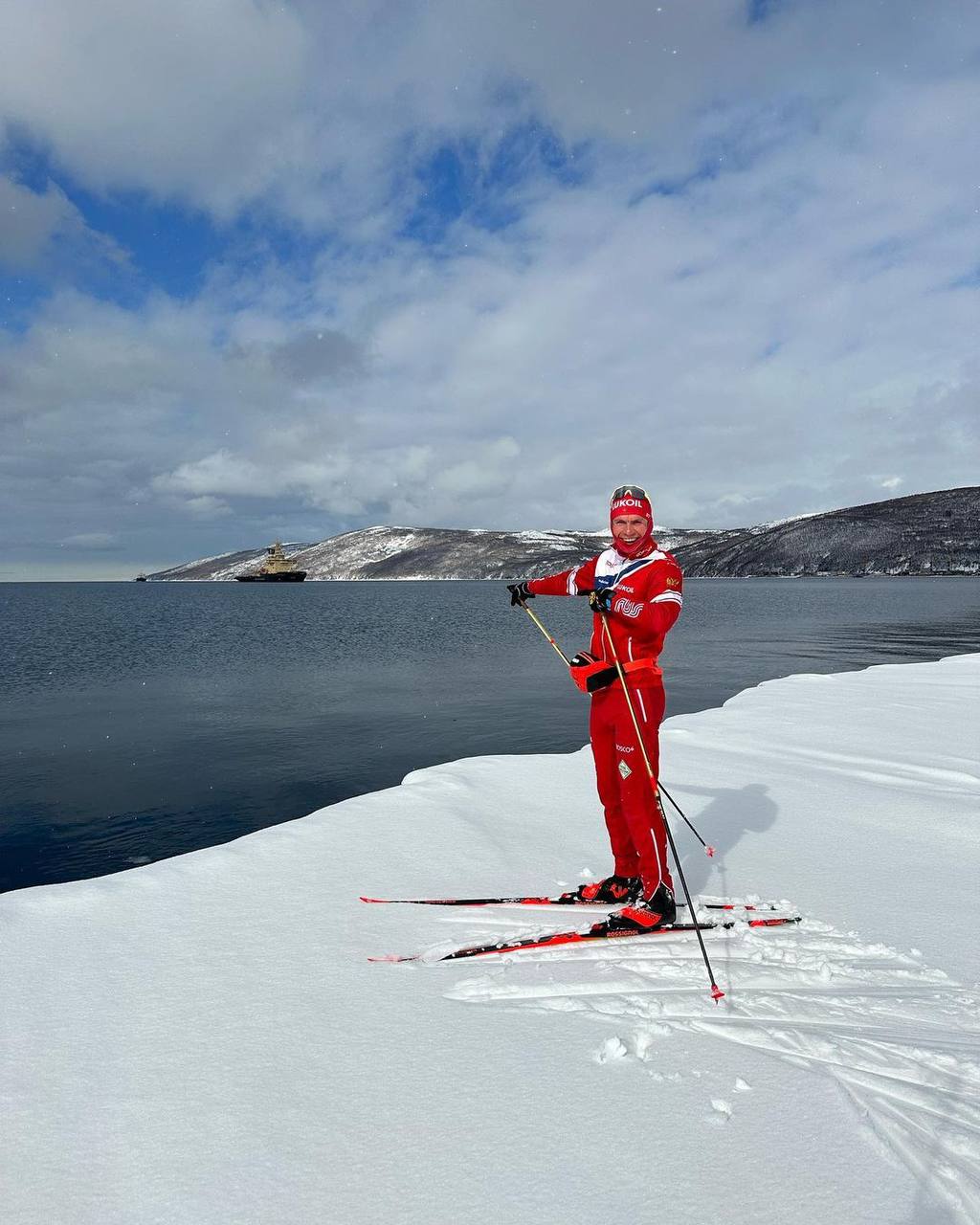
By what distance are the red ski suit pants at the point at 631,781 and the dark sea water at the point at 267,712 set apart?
330cm

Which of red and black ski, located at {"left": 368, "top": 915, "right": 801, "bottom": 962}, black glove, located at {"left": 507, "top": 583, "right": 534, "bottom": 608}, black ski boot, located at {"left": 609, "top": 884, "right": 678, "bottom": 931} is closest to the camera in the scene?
red and black ski, located at {"left": 368, "top": 915, "right": 801, "bottom": 962}

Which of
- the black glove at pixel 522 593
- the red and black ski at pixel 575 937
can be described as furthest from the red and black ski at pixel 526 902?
the black glove at pixel 522 593

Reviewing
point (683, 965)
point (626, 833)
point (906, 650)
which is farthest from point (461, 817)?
point (906, 650)

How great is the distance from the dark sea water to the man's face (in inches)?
174

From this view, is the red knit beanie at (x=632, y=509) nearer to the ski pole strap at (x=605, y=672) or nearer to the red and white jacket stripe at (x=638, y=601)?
Answer: the red and white jacket stripe at (x=638, y=601)

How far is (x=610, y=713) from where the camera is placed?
5477mm

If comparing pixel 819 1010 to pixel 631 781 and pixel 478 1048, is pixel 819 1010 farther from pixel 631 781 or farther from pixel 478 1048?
pixel 478 1048

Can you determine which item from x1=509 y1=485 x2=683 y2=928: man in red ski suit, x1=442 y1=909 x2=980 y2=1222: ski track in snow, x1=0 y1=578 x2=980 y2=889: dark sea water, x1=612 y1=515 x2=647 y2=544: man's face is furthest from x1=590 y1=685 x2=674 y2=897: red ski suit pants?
x1=0 y1=578 x2=980 y2=889: dark sea water

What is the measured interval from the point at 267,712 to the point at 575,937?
59.6 feet

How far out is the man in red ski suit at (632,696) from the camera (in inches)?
206

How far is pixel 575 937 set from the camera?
490cm

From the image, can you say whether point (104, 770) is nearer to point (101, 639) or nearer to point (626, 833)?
point (626, 833)

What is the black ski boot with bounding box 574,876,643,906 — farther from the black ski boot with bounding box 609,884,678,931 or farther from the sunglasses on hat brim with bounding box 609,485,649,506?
the sunglasses on hat brim with bounding box 609,485,649,506

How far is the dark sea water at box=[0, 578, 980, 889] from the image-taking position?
11906mm
